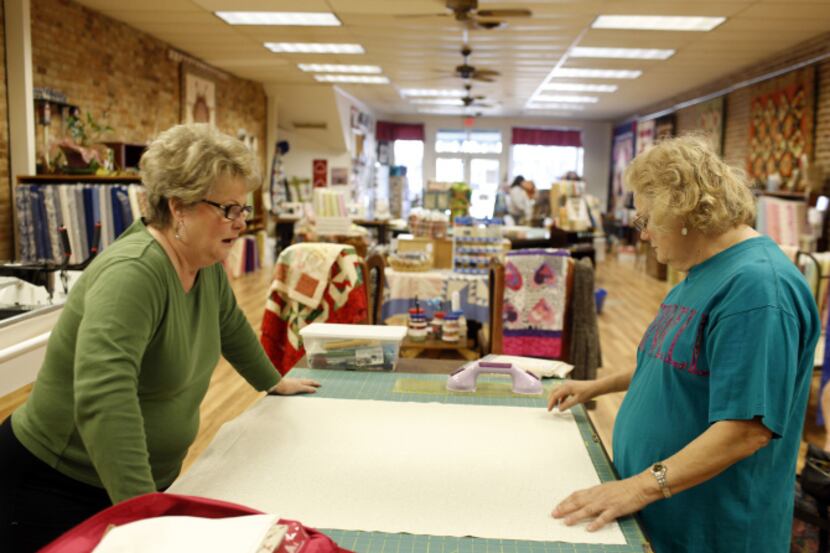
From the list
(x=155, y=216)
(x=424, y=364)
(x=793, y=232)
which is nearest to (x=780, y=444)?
(x=424, y=364)

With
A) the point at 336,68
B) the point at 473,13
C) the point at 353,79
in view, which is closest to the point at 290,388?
the point at 473,13

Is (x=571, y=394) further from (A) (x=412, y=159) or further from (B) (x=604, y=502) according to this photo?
(A) (x=412, y=159)

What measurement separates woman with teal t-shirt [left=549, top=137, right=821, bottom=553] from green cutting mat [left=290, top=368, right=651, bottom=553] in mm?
78

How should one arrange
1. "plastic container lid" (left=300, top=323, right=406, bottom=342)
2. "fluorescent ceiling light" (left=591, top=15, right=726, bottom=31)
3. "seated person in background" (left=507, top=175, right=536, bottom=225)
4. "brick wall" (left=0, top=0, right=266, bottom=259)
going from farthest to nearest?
"seated person in background" (left=507, top=175, right=536, bottom=225)
"fluorescent ceiling light" (left=591, top=15, right=726, bottom=31)
"brick wall" (left=0, top=0, right=266, bottom=259)
"plastic container lid" (left=300, top=323, right=406, bottom=342)

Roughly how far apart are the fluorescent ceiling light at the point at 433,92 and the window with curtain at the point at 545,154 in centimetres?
519

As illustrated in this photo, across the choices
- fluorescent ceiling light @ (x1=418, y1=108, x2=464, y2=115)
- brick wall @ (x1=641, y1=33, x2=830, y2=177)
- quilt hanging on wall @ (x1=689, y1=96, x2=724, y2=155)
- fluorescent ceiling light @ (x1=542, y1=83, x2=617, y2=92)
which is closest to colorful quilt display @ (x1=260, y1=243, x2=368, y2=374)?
brick wall @ (x1=641, y1=33, x2=830, y2=177)

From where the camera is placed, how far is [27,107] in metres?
5.95

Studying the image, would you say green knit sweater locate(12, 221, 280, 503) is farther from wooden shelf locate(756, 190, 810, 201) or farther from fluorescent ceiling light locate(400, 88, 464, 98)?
fluorescent ceiling light locate(400, 88, 464, 98)

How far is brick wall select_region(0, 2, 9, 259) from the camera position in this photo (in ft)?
19.2

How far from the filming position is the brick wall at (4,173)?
584cm

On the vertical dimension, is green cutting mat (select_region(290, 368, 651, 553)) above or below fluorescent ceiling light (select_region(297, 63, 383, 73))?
below

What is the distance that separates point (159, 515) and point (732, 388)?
103 centimetres

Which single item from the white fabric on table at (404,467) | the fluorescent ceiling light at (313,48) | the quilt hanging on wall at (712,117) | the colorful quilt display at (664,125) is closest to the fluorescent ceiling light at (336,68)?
the fluorescent ceiling light at (313,48)

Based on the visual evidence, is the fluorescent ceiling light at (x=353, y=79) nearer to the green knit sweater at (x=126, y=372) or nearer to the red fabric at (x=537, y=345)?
the red fabric at (x=537, y=345)
